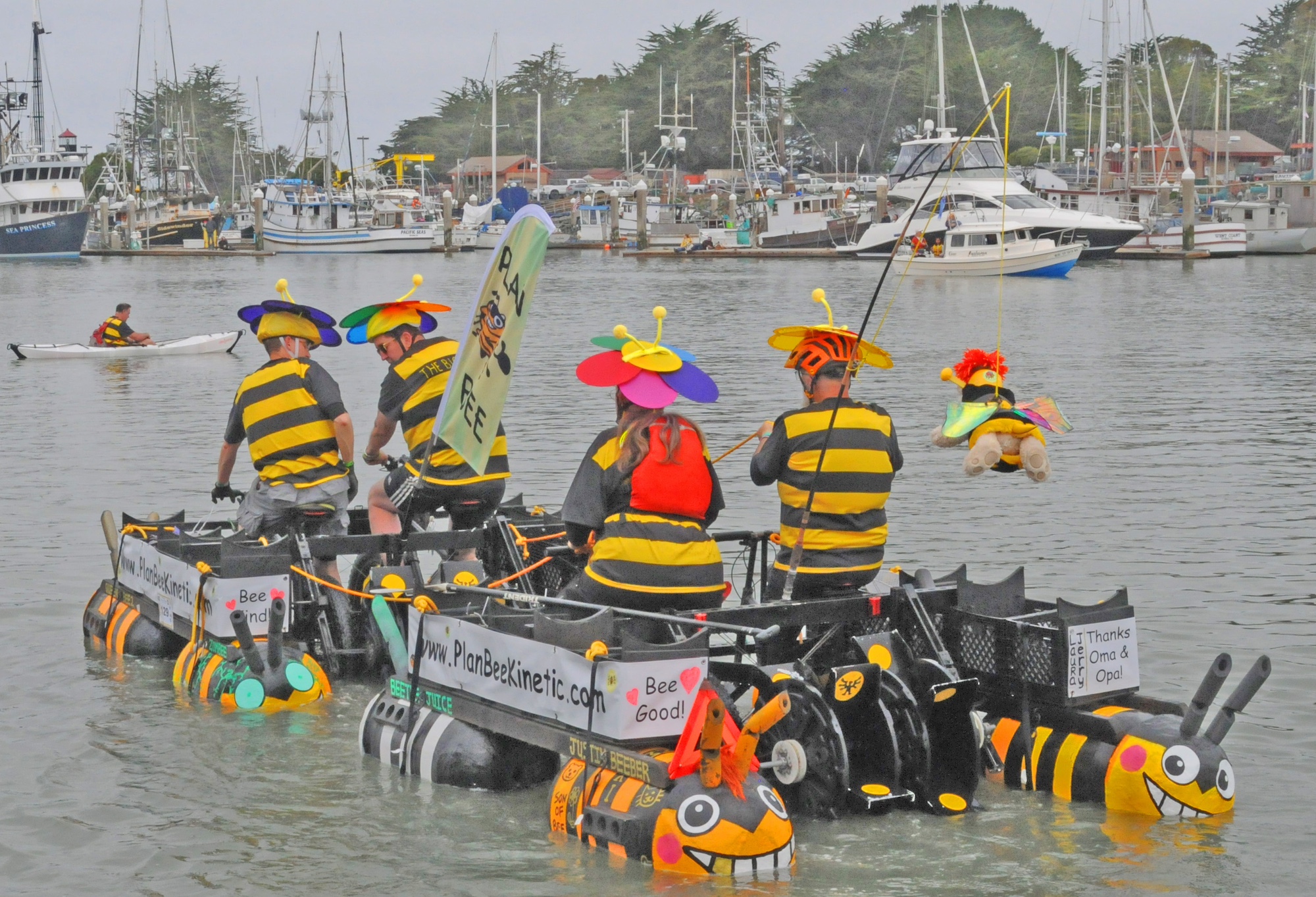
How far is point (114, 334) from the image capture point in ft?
105

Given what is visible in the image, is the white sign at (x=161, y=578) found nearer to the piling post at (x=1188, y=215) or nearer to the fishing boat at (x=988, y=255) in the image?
the fishing boat at (x=988, y=255)

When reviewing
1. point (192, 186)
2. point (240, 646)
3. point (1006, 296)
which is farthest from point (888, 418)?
point (192, 186)

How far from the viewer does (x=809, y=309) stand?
150ft

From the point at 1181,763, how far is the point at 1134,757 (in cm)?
19

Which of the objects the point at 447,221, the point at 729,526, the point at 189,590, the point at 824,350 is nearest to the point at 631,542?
the point at 824,350

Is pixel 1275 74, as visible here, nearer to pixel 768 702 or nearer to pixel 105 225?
pixel 105 225

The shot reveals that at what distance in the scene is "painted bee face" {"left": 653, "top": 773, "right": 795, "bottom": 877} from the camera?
654 centimetres

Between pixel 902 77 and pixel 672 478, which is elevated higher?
pixel 902 77

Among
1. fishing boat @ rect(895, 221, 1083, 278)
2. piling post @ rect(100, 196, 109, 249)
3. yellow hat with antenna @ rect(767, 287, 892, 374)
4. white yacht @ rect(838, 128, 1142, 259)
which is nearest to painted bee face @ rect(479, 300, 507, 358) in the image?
yellow hat with antenna @ rect(767, 287, 892, 374)

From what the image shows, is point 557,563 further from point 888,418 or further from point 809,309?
point 809,309

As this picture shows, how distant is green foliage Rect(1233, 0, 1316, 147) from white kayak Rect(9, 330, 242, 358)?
10025 cm

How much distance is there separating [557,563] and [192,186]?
113 meters

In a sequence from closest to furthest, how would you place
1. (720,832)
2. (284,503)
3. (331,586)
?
(720,832) → (331,586) → (284,503)

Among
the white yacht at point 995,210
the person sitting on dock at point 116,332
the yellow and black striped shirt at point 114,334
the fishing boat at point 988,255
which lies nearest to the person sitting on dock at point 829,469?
the person sitting on dock at point 116,332
